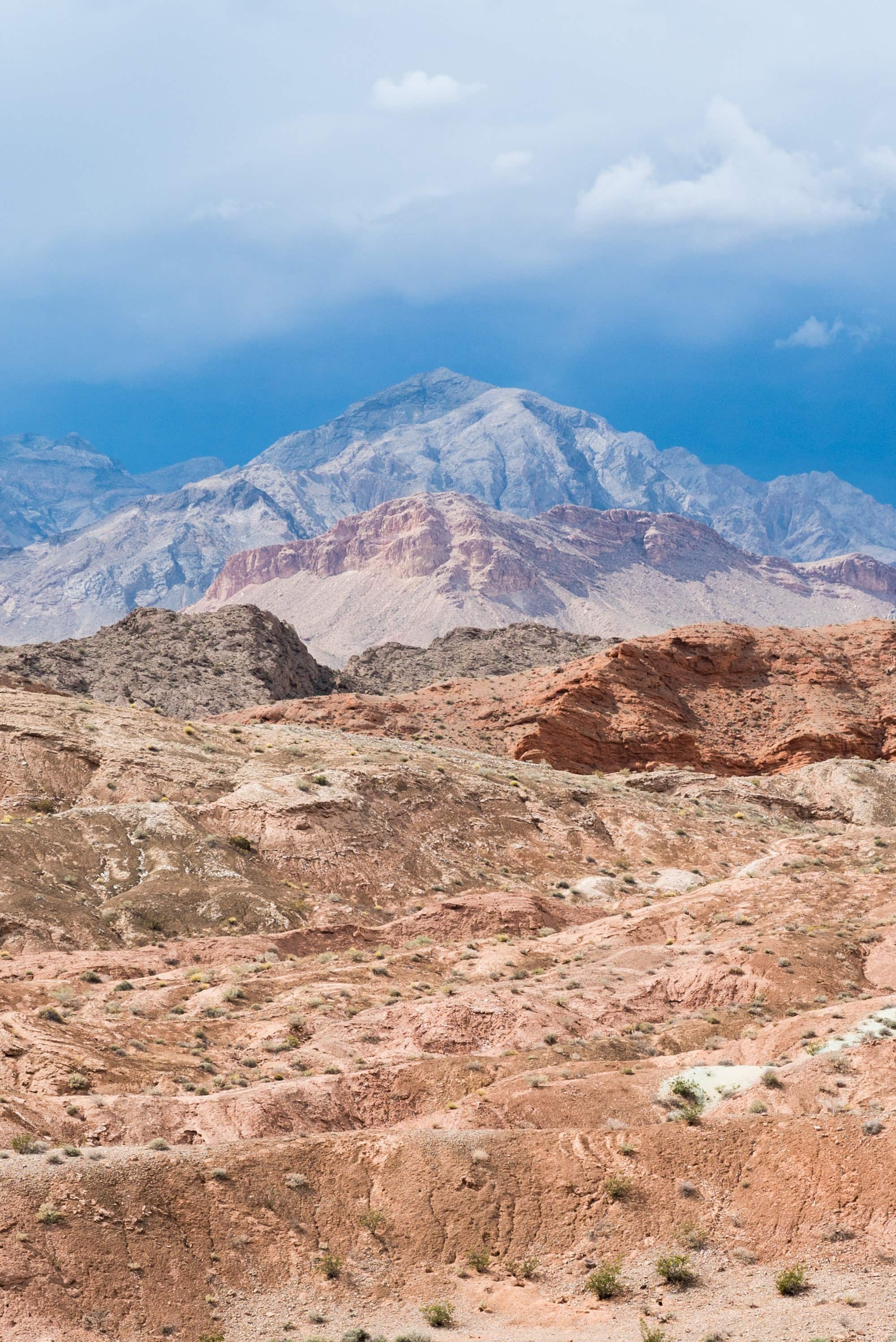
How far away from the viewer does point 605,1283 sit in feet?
42.8

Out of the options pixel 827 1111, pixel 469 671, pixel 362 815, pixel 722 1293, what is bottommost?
pixel 722 1293

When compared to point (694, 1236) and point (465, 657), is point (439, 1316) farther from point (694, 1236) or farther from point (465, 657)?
point (465, 657)

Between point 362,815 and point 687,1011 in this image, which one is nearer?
point 687,1011

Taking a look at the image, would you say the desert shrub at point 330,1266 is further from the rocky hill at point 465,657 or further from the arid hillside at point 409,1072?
the rocky hill at point 465,657

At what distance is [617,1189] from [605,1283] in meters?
1.42

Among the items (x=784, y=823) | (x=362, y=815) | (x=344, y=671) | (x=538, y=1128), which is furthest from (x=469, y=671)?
(x=538, y=1128)

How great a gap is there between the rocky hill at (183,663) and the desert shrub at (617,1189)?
207ft

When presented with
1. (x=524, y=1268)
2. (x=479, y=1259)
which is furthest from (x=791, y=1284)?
(x=479, y=1259)

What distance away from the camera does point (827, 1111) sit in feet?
50.1

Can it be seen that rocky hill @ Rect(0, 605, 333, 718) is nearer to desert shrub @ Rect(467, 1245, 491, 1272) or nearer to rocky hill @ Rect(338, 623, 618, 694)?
rocky hill @ Rect(338, 623, 618, 694)

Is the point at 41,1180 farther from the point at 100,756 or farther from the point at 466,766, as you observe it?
the point at 466,766

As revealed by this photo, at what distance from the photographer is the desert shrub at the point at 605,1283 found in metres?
13.0

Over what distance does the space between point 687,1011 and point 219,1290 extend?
11.0m

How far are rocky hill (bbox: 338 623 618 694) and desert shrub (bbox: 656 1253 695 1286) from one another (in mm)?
80331
